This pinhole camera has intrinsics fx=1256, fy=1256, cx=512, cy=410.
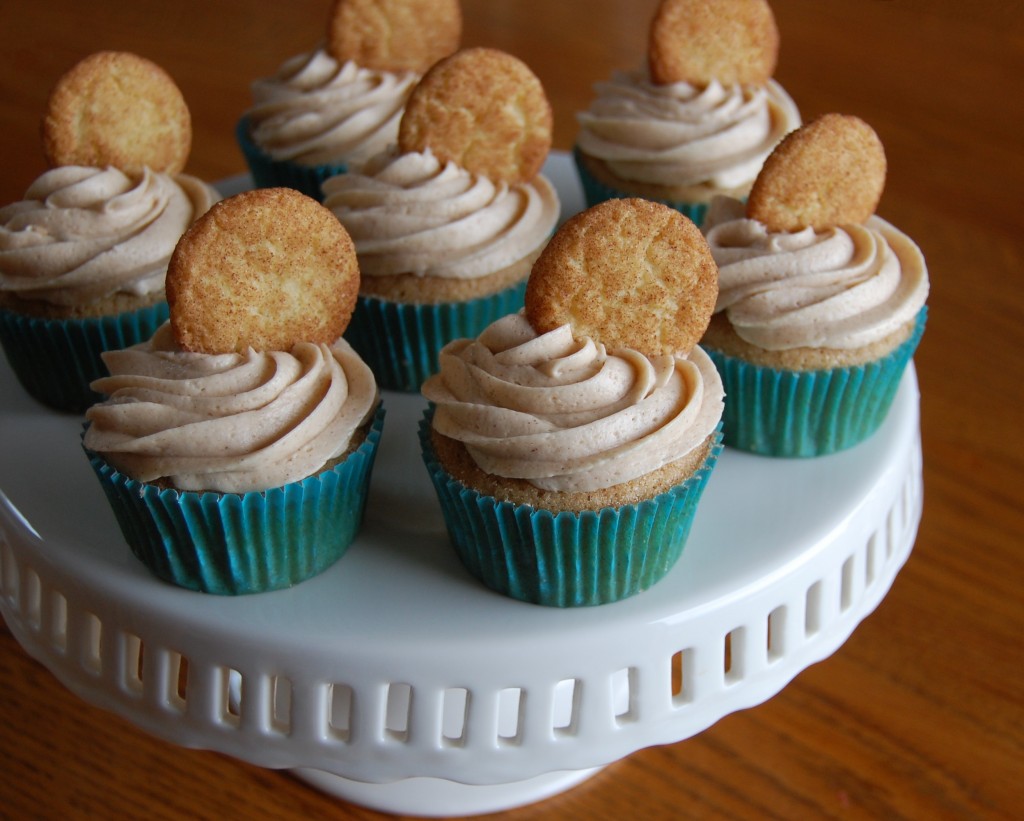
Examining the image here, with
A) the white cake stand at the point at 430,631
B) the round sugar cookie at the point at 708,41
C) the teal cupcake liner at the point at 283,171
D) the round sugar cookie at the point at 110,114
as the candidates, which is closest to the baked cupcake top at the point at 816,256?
the white cake stand at the point at 430,631

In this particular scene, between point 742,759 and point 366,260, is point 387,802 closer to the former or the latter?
point 742,759

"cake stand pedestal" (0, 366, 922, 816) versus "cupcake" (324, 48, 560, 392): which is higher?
"cupcake" (324, 48, 560, 392)

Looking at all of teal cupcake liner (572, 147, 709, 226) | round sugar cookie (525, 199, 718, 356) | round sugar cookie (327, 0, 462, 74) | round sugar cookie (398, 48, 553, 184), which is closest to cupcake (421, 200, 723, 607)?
round sugar cookie (525, 199, 718, 356)

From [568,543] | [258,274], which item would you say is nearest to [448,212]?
[258,274]

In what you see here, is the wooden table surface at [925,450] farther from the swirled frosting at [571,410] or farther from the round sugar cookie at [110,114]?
the round sugar cookie at [110,114]

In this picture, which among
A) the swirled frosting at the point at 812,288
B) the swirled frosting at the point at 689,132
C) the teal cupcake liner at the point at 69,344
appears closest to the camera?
the swirled frosting at the point at 812,288

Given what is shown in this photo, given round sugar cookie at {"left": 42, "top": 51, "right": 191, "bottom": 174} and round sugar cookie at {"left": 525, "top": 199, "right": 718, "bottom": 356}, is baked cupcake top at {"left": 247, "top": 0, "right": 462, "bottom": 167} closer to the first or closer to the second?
round sugar cookie at {"left": 42, "top": 51, "right": 191, "bottom": 174}
